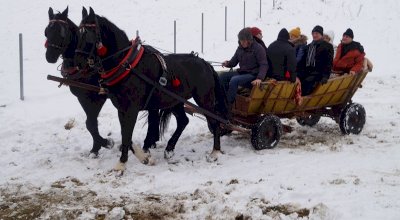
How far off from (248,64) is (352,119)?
2.19 metres

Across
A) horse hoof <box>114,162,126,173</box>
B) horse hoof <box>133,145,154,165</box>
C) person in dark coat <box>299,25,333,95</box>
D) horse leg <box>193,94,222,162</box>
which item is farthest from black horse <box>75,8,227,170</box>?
person in dark coat <box>299,25,333,95</box>

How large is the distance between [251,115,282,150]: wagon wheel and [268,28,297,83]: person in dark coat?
26.8 inches

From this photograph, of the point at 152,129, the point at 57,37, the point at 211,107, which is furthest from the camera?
the point at 152,129

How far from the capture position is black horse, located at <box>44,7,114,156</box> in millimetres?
5410

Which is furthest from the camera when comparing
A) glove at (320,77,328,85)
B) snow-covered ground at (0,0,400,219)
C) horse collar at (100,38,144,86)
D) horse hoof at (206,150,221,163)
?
glove at (320,77,328,85)

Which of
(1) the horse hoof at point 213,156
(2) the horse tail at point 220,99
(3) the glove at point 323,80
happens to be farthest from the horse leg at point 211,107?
(3) the glove at point 323,80

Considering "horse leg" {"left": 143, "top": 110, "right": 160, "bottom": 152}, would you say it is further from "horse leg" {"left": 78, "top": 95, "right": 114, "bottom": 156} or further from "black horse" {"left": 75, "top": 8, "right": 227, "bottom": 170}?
"horse leg" {"left": 78, "top": 95, "right": 114, "bottom": 156}

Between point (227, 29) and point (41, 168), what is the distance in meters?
13.7

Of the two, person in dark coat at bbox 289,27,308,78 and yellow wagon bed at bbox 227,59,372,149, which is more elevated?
person in dark coat at bbox 289,27,308,78

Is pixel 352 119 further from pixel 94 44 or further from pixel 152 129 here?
pixel 94 44

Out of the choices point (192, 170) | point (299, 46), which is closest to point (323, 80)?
point (299, 46)

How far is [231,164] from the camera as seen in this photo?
20.5 ft

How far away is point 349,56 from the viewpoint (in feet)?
26.8

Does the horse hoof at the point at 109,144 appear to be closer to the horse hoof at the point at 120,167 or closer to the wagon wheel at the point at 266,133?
the horse hoof at the point at 120,167
